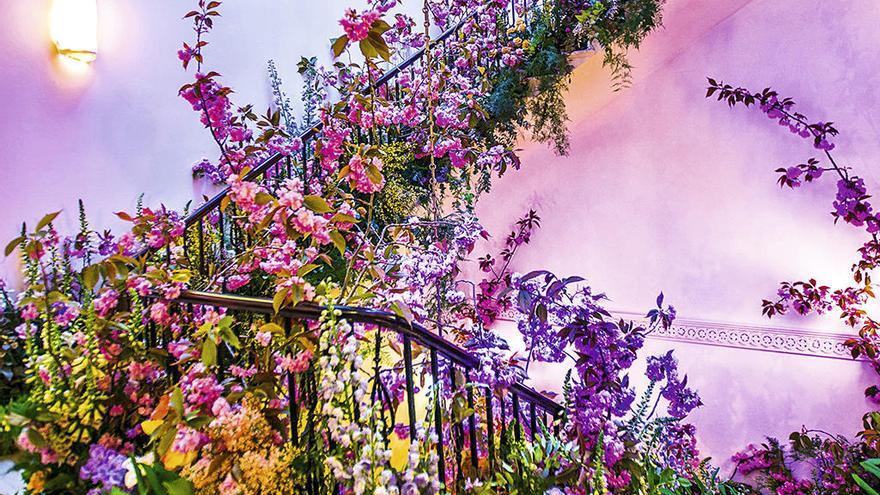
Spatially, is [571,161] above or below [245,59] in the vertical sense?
below

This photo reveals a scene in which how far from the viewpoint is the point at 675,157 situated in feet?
14.3

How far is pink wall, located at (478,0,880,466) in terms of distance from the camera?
3758 mm

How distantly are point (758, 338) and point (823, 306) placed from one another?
0.51 m

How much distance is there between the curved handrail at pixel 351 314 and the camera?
1.41m

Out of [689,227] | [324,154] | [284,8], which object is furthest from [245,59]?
[689,227]

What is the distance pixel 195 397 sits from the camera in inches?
51.9

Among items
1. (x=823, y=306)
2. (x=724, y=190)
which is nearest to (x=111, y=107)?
(x=724, y=190)

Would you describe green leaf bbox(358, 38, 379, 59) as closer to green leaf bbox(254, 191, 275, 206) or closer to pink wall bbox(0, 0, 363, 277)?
green leaf bbox(254, 191, 275, 206)

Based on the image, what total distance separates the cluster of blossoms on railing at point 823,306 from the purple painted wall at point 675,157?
0.42 ft

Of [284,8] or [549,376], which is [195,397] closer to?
[284,8]

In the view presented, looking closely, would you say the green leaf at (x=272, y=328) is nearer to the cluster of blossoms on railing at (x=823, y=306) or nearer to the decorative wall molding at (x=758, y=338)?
the decorative wall molding at (x=758, y=338)

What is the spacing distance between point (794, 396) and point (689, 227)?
1497 millimetres

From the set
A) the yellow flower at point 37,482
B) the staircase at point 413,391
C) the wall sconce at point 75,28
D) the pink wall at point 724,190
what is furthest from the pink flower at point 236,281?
the pink wall at point 724,190

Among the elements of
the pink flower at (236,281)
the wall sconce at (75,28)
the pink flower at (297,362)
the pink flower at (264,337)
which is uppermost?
the wall sconce at (75,28)
